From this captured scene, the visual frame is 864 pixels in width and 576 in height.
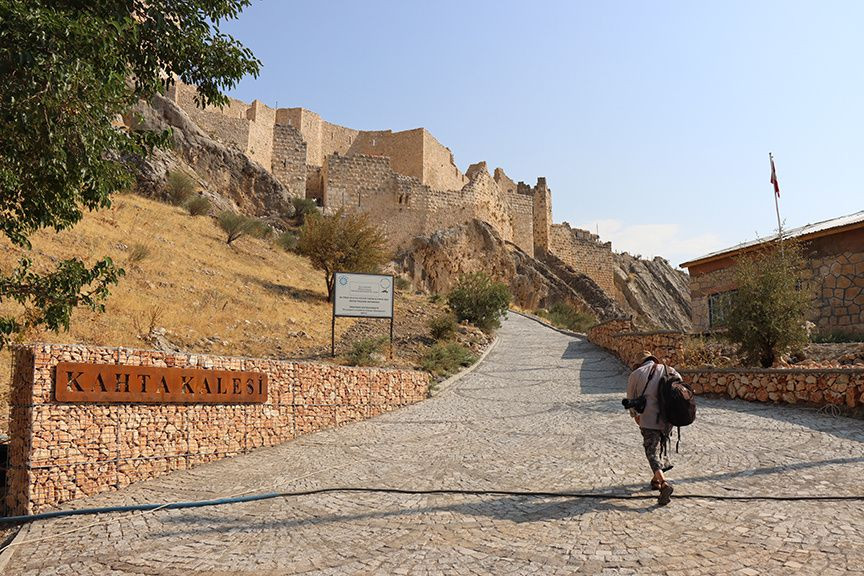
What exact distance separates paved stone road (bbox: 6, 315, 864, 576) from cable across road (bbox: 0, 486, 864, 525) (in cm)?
8

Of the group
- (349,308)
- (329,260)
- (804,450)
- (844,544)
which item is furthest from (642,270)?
(844,544)

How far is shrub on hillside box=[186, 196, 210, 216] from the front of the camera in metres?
24.5

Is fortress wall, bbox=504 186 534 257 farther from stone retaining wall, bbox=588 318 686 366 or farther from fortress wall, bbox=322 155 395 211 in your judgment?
stone retaining wall, bbox=588 318 686 366

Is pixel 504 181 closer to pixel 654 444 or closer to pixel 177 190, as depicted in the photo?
pixel 177 190

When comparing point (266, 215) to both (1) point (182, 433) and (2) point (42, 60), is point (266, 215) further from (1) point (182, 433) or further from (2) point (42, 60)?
(2) point (42, 60)

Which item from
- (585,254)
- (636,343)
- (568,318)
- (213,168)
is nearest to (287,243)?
(213,168)

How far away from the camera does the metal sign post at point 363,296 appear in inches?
570

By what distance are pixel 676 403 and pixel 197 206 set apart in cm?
2224

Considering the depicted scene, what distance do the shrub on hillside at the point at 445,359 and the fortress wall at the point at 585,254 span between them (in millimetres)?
28202

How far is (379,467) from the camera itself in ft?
24.7

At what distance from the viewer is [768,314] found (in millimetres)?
11656

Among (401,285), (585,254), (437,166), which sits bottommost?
(401,285)

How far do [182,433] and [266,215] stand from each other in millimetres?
23612

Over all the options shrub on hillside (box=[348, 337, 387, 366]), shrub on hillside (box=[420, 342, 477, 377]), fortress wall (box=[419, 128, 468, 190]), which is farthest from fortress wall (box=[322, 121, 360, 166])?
shrub on hillside (box=[348, 337, 387, 366])
